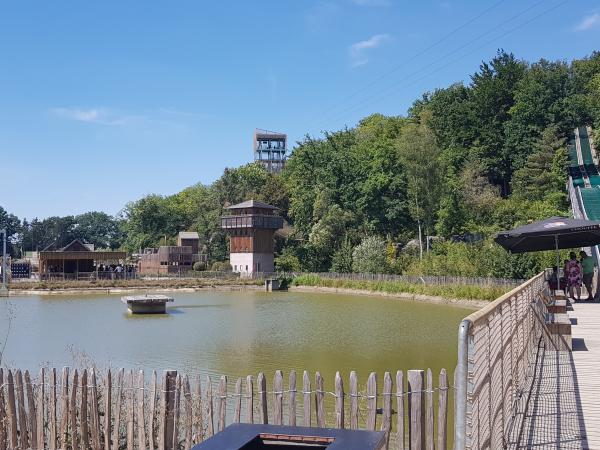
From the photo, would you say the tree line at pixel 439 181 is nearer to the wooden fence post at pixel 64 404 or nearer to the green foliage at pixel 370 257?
the green foliage at pixel 370 257

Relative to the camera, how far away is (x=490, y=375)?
527cm

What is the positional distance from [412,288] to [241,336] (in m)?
22.4

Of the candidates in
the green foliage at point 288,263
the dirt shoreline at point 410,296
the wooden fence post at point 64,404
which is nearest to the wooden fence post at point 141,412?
the wooden fence post at point 64,404

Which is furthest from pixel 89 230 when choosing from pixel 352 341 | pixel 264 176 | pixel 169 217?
pixel 352 341

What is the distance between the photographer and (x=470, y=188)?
59.1 meters

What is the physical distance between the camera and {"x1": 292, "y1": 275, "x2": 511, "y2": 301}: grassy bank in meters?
38.7

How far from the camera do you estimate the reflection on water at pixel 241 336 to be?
1923cm

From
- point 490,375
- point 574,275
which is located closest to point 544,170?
point 574,275

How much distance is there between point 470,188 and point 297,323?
1278 inches

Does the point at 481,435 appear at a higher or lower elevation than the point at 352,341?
higher

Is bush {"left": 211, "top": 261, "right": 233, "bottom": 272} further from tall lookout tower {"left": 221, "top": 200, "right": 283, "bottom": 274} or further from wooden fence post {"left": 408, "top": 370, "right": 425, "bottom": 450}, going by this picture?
wooden fence post {"left": 408, "top": 370, "right": 425, "bottom": 450}

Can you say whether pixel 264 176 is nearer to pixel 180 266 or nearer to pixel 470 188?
pixel 180 266

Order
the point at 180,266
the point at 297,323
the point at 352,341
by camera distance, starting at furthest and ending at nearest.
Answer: the point at 180,266 < the point at 297,323 < the point at 352,341

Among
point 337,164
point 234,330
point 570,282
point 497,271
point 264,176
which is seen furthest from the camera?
point 264,176
